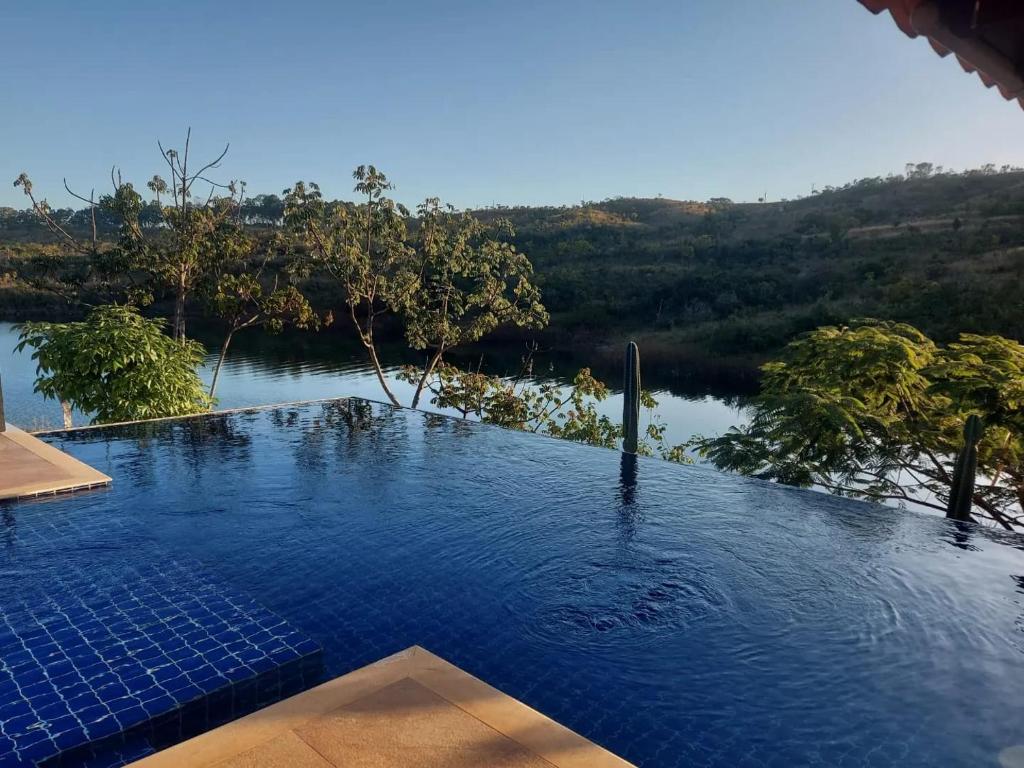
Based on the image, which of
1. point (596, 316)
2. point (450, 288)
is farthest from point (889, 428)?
point (596, 316)

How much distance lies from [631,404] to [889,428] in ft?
8.50

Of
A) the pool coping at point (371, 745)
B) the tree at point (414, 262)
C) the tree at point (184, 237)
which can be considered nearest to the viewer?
the pool coping at point (371, 745)

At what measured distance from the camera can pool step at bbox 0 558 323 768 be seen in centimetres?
253

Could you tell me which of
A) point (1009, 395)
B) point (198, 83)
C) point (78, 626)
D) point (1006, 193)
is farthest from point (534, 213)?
point (78, 626)

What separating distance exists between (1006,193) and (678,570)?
1484 inches

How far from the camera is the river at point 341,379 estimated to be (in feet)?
48.9

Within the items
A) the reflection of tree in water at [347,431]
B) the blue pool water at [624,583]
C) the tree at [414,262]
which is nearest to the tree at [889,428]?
the blue pool water at [624,583]

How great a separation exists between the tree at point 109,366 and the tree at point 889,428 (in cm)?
641

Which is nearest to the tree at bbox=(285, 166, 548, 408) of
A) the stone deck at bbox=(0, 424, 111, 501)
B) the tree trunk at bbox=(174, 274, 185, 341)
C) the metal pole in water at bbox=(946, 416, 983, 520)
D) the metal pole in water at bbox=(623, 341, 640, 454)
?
the tree trunk at bbox=(174, 274, 185, 341)

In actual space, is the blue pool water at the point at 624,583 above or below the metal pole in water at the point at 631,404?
below

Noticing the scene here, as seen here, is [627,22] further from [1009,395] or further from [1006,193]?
[1006,193]

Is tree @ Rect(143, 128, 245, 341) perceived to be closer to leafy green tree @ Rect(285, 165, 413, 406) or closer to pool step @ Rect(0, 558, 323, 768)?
leafy green tree @ Rect(285, 165, 413, 406)

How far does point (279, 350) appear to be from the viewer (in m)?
24.5

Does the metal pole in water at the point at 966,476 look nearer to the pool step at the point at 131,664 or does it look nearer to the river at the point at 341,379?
the pool step at the point at 131,664
